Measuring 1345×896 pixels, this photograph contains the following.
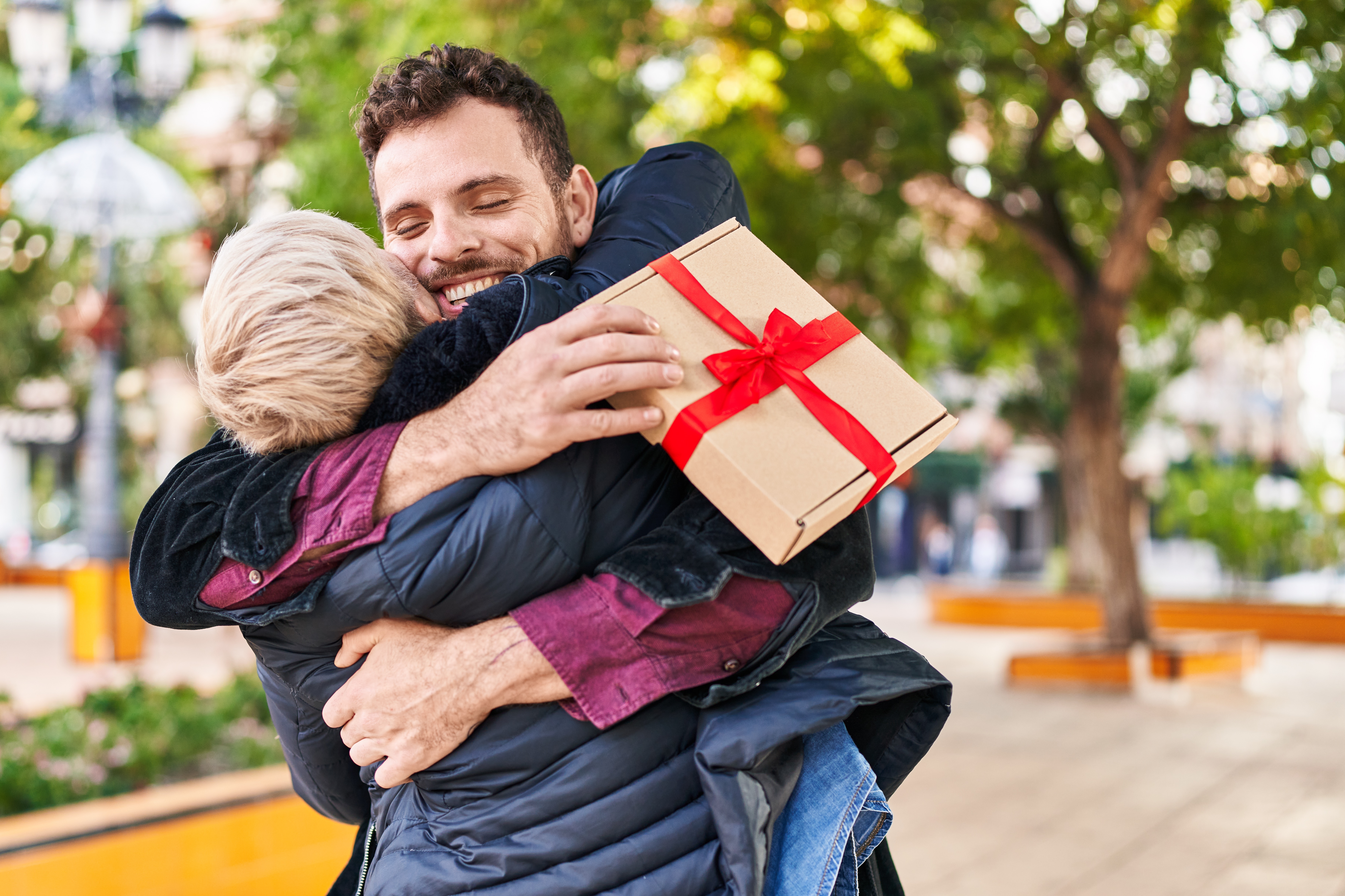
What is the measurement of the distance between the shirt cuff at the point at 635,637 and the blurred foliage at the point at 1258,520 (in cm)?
1601

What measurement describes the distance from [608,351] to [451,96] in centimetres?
52

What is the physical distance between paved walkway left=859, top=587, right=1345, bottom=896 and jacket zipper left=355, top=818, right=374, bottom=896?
155 inches

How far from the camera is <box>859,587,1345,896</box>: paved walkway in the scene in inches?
214

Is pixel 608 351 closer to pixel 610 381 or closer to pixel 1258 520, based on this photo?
pixel 610 381

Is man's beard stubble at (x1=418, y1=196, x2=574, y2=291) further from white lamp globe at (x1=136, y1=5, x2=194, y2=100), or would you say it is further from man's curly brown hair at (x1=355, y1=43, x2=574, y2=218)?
white lamp globe at (x1=136, y1=5, x2=194, y2=100)

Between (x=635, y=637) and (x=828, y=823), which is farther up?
(x=635, y=637)

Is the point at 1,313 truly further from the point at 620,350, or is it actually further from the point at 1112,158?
the point at 620,350

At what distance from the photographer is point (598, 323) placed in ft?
4.50

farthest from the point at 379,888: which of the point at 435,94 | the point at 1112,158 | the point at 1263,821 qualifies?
the point at 1112,158

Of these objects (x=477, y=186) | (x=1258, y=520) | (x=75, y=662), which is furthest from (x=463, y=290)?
(x=1258, y=520)

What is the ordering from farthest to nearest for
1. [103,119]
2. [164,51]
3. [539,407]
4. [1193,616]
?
[1193,616] < [103,119] < [164,51] < [539,407]

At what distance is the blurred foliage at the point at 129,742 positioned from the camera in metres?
4.62

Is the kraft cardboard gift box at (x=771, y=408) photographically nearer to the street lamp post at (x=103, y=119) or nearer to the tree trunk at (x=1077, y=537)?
the street lamp post at (x=103, y=119)

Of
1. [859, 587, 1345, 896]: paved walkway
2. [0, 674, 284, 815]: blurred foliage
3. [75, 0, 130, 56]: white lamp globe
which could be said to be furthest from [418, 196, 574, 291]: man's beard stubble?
[75, 0, 130, 56]: white lamp globe
